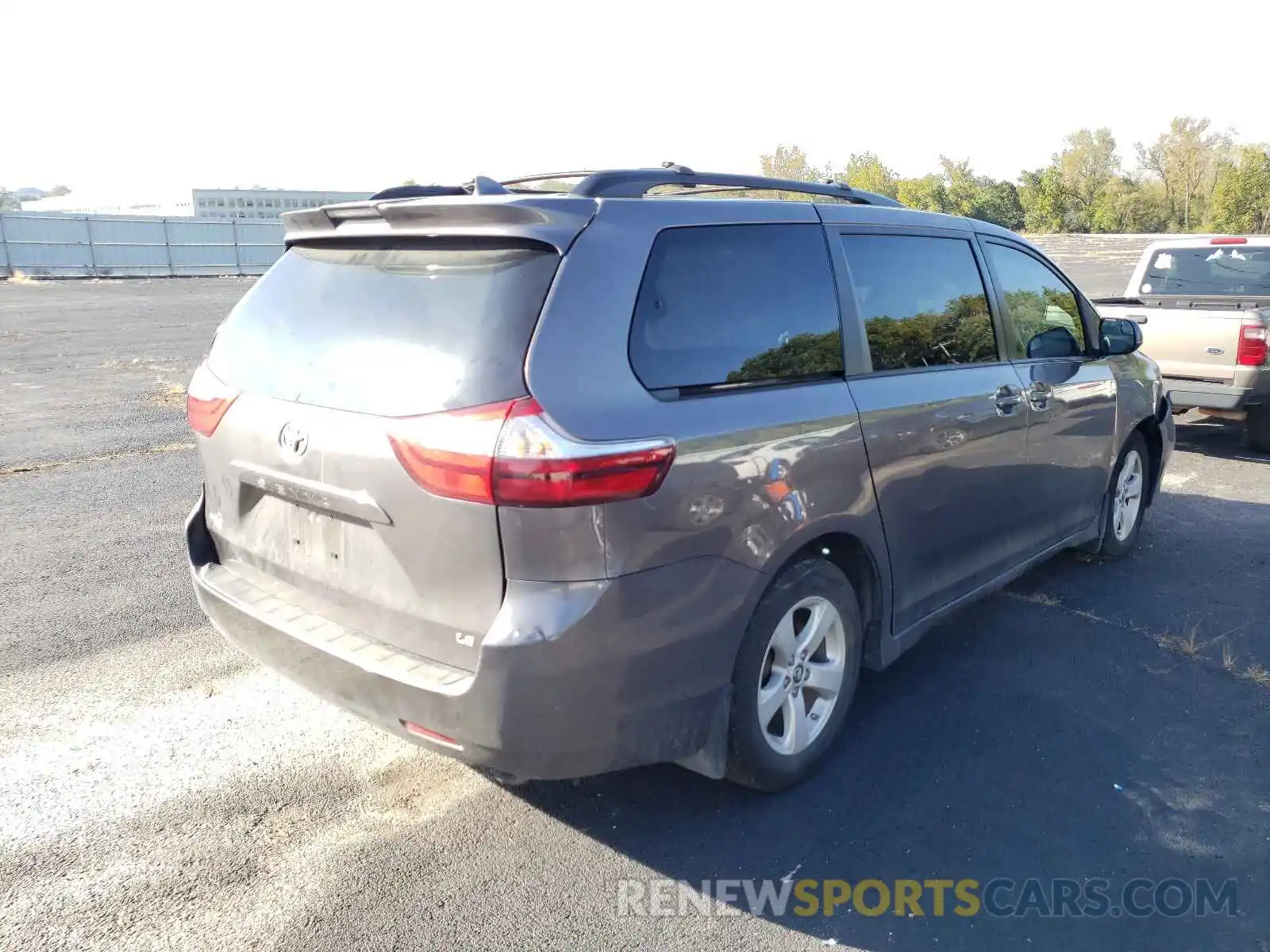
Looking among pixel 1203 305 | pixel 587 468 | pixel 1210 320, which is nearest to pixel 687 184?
pixel 587 468

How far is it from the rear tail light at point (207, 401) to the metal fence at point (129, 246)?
2830cm

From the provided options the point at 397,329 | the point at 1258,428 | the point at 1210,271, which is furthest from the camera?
the point at 1210,271

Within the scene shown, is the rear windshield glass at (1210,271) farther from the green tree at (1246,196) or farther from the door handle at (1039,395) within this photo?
the green tree at (1246,196)

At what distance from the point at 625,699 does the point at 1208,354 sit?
7.53 meters

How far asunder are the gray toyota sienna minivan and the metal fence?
28.8 meters

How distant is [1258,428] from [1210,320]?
3.62 ft

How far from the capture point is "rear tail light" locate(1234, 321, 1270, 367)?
7992mm

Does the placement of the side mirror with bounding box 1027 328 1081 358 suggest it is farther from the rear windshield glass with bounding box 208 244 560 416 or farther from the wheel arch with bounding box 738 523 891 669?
the rear windshield glass with bounding box 208 244 560 416

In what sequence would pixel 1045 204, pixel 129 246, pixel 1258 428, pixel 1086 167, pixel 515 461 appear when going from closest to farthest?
1. pixel 515 461
2. pixel 1258 428
3. pixel 129 246
4. pixel 1045 204
5. pixel 1086 167

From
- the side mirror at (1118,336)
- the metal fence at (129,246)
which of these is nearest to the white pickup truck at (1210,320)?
the side mirror at (1118,336)

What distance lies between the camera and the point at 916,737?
3730 millimetres

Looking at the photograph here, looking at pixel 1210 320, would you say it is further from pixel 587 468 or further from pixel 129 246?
pixel 129 246

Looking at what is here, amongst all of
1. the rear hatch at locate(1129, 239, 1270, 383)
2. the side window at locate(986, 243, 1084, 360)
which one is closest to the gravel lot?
the side window at locate(986, 243, 1084, 360)

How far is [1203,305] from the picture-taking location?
880cm
